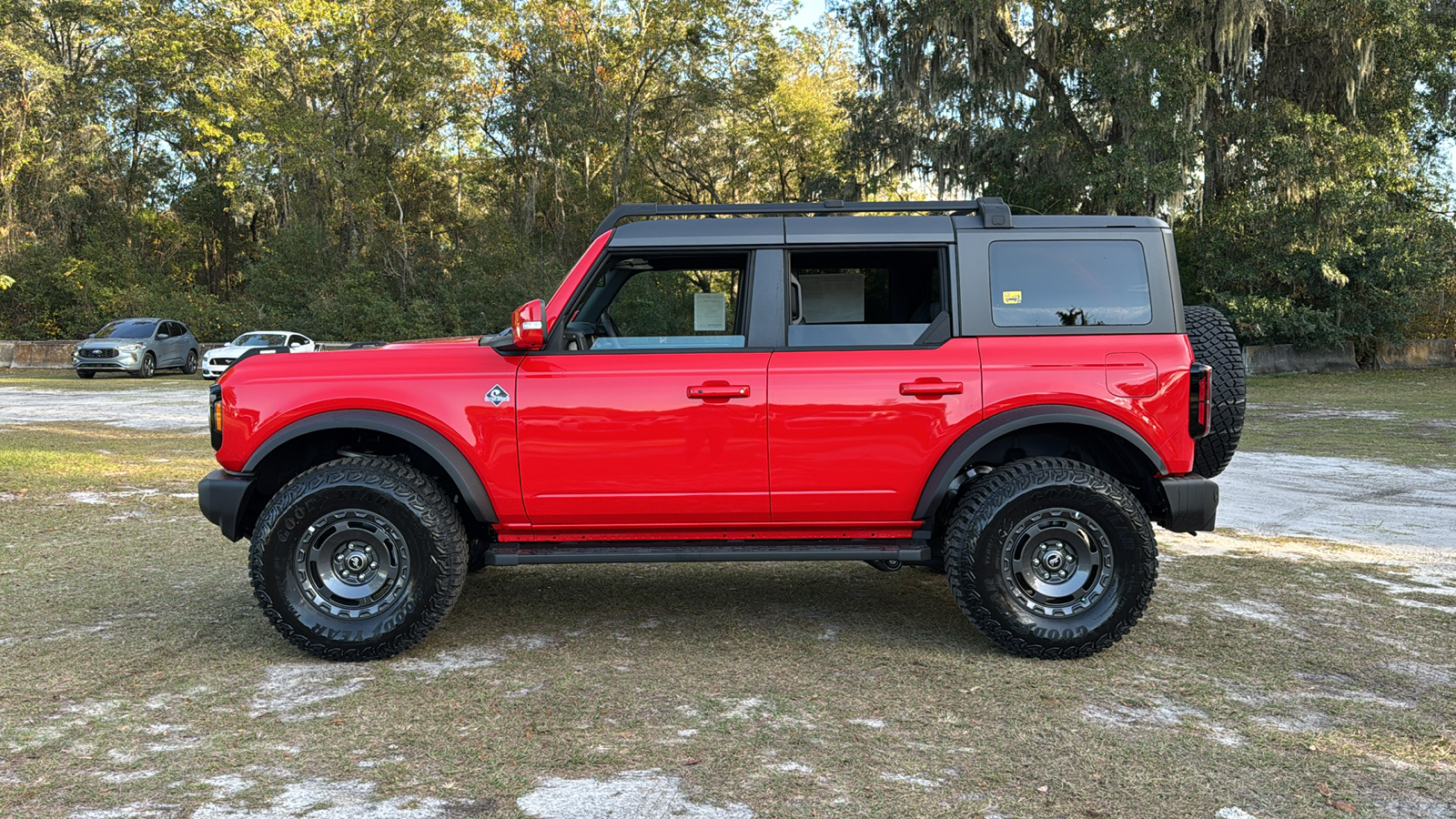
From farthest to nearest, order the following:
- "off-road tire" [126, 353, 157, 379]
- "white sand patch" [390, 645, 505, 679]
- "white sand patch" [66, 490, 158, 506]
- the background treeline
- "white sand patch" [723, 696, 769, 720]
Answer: "off-road tire" [126, 353, 157, 379], the background treeline, "white sand patch" [66, 490, 158, 506], "white sand patch" [390, 645, 505, 679], "white sand patch" [723, 696, 769, 720]

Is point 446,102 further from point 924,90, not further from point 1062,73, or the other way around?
point 1062,73

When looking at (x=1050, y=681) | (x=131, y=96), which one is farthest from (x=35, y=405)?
(x=131, y=96)

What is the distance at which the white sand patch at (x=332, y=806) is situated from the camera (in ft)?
10.5

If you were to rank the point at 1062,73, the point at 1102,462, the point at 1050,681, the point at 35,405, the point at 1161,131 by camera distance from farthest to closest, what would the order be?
1. the point at 1062,73
2. the point at 1161,131
3. the point at 35,405
4. the point at 1102,462
5. the point at 1050,681

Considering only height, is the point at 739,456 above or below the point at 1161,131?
below

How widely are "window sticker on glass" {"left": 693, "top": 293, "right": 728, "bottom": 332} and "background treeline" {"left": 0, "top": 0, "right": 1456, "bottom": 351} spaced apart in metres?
20.2

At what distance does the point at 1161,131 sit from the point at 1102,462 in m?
20.2

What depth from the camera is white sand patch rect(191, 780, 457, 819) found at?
3209 mm

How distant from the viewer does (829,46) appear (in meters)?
40.9

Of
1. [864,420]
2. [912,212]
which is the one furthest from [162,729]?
[912,212]

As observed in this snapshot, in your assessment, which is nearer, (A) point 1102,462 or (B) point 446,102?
(A) point 1102,462

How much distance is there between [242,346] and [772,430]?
86.6 feet

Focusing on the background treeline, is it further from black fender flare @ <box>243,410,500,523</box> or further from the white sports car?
black fender flare @ <box>243,410,500,523</box>

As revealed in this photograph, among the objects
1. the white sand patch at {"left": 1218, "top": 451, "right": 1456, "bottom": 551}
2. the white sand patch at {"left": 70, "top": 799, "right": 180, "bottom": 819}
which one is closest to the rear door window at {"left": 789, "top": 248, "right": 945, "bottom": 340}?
the white sand patch at {"left": 70, "top": 799, "right": 180, "bottom": 819}
